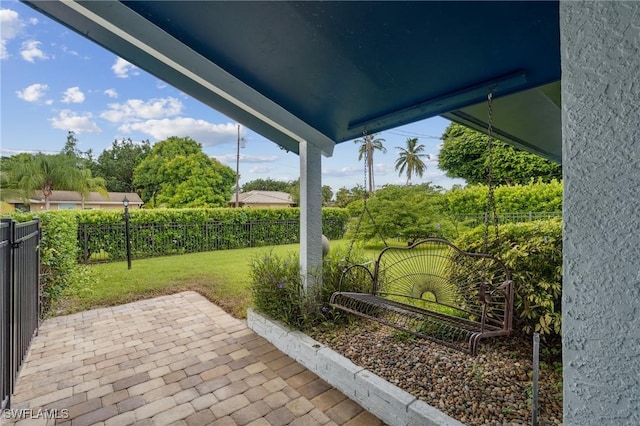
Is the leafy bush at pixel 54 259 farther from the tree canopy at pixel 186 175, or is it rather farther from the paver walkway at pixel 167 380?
the tree canopy at pixel 186 175

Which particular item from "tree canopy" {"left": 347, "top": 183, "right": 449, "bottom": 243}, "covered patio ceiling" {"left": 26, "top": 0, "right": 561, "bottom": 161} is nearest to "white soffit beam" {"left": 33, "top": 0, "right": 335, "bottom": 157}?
"covered patio ceiling" {"left": 26, "top": 0, "right": 561, "bottom": 161}

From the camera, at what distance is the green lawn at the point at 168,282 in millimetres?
4605

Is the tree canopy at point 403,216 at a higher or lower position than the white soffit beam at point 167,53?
lower

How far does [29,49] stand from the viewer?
14.0 meters

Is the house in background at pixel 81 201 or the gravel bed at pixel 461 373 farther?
the house in background at pixel 81 201

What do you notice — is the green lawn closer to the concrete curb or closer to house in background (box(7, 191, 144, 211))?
the concrete curb

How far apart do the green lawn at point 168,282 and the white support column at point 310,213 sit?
99 centimetres

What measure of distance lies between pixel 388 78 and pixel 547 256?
6.79ft

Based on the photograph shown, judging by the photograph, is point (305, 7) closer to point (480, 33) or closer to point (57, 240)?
point (480, 33)

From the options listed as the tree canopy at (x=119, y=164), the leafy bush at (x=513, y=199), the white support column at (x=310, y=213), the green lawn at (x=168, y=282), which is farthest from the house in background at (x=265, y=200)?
the white support column at (x=310, y=213)

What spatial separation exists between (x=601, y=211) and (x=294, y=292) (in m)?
2.84

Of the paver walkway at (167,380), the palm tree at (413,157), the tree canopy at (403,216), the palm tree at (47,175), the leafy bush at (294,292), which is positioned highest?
the palm tree at (413,157)

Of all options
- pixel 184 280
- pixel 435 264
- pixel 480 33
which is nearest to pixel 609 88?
pixel 480 33

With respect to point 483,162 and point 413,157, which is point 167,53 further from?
point 413,157
